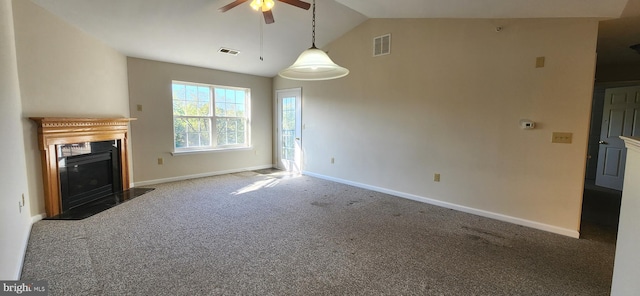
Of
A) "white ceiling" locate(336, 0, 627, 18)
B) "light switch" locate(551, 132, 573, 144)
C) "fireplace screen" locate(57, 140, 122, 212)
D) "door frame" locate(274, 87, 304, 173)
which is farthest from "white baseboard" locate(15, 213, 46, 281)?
"light switch" locate(551, 132, 573, 144)

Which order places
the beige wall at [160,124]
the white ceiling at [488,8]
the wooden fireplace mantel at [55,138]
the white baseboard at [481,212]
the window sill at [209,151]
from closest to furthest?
the white ceiling at [488,8] < the white baseboard at [481,212] < the wooden fireplace mantel at [55,138] < the beige wall at [160,124] < the window sill at [209,151]

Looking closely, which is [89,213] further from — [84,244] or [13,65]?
[13,65]

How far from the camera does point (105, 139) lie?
4043 millimetres

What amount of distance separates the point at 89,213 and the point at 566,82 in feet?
18.5

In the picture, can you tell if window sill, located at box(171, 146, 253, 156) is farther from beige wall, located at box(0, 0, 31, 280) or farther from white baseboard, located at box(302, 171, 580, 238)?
white baseboard, located at box(302, 171, 580, 238)

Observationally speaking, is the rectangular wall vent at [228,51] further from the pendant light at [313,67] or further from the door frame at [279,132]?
the pendant light at [313,67]

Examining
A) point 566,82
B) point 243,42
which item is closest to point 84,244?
point 243,42

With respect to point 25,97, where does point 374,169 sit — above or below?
below

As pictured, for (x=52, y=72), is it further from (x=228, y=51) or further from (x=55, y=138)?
(x=228, y=51)

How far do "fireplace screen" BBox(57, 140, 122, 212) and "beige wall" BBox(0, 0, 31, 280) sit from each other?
589mm

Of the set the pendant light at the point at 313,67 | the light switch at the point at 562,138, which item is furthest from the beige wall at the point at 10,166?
the light switch at the point at 562,138

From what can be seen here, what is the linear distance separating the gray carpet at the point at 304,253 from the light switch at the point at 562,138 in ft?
3.32

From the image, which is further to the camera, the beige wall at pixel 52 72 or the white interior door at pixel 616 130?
the white interior door at pixel 616 130

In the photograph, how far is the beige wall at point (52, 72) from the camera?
2.91 meters
